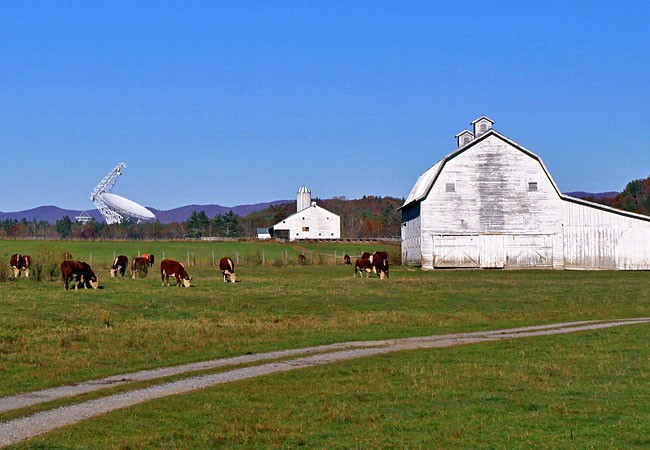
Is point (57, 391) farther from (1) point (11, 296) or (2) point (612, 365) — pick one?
(1) point (11, 296)

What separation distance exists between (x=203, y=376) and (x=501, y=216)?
4845 centimetres

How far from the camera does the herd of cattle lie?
37.8 metres

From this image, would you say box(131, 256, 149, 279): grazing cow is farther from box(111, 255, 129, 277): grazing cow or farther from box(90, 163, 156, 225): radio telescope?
box(90, 163, 156, 225): radio telescope

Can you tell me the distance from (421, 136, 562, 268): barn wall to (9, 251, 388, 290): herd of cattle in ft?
20.7

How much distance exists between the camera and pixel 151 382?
14.1 metres

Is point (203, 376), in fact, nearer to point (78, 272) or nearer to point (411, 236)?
point (78, 272)

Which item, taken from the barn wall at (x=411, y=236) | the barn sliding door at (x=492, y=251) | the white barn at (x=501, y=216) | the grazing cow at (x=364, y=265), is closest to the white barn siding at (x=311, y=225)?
the barn wall at (x=411, y=236)

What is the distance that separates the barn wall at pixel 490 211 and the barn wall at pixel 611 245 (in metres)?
1.83

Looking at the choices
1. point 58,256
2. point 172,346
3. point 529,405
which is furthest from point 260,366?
point 58,256

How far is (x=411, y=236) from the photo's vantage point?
221 ft

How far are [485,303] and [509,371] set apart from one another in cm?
1689

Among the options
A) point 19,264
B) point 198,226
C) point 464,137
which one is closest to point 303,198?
point 198,226

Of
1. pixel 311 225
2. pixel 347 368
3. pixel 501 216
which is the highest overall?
pixel 311 225

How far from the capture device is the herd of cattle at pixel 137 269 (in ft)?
124
